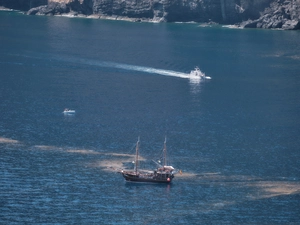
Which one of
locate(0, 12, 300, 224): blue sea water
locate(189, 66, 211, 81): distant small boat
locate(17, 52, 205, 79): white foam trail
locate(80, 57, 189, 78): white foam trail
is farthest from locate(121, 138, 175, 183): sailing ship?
locate(80, 57, 189, 78): white foam trail

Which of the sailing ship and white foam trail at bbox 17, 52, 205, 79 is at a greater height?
white foam trail at bbox 17, 52, 205, 79

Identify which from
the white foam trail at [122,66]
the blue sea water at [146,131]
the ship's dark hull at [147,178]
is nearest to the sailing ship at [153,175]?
the ship's dark hull at [147,178]

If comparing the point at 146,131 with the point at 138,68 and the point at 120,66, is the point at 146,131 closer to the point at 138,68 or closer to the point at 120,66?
the point at 138,68

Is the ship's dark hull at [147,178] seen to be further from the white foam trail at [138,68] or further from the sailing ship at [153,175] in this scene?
A: the white foam trail at [138,68]

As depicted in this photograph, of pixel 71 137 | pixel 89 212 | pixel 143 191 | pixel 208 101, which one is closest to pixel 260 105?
pixel 208 101

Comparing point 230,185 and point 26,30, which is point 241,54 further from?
point 230,185

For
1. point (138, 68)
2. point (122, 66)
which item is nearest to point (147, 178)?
point (138, 68)

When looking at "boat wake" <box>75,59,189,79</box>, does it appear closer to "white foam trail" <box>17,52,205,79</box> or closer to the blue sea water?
"white foam trail" <box>17,52,205,79</box>

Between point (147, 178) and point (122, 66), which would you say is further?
point (122, 66)

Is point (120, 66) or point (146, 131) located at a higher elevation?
point (120, 66)
